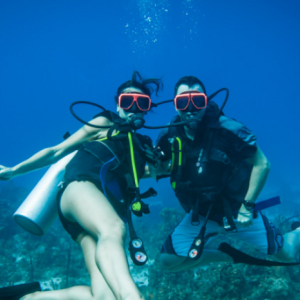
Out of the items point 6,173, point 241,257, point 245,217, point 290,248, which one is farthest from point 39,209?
point 290,248

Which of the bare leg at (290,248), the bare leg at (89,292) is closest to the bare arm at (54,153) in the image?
the bare leg at (89,292)

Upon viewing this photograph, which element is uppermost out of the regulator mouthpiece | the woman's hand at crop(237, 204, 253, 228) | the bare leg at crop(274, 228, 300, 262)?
the regulator mouthpiece

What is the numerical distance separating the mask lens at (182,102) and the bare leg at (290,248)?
118 inches

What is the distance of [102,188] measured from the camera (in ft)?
9.10

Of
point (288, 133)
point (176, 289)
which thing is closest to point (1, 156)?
point (176, 289)

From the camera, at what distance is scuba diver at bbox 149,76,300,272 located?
339 cm

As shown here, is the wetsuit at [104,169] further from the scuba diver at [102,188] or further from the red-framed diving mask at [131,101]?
the red-framed diving mask at [131,101]

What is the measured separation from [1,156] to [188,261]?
12247cm

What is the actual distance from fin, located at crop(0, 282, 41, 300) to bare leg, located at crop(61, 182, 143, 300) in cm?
92

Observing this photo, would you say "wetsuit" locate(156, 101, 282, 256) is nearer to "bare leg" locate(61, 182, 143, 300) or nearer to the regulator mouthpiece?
the regulator mouthpiece

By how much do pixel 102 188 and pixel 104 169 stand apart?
0.26 meters

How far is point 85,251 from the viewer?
2926 millimetres

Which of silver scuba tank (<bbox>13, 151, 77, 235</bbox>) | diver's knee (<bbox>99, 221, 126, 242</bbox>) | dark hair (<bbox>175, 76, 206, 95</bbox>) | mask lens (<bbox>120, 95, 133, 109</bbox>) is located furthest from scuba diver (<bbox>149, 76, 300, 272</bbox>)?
silver scuba tank (<bbox>13, 151, 77, 235</bbox>)

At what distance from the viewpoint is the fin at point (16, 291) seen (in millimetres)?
2284
